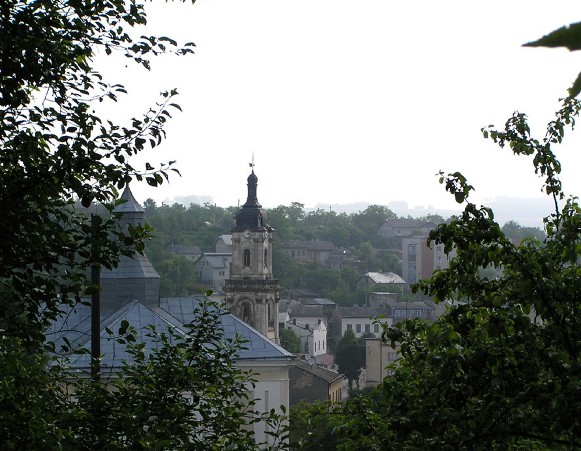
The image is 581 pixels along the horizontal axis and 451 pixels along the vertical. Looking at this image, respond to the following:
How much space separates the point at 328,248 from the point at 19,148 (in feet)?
424

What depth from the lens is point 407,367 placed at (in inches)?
264

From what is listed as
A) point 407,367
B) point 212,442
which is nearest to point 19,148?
point 212,442

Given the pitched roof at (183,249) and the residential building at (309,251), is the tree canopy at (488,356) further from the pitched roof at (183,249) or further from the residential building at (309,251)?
the residential building at (309,251)

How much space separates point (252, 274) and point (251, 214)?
104 inches

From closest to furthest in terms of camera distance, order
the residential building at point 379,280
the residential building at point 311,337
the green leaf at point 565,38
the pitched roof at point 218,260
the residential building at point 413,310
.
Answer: the green leaf at point 565,38 < the residential building at point 311,337 < the residential building at point 413,310 < the pitched roof at point 218,260 < the residential building at point 379,280

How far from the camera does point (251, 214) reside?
46719 mm

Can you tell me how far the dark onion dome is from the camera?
4662cm

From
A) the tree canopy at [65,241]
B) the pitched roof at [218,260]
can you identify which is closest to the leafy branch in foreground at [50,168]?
the tree canopy at [65,241]

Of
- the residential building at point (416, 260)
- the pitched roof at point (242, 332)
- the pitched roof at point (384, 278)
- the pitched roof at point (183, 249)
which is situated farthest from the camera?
the pitched roof at point (183, 249)

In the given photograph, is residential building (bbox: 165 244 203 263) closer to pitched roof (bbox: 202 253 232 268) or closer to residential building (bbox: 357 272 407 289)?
pitched roof (bbox: 202 253 232 268)

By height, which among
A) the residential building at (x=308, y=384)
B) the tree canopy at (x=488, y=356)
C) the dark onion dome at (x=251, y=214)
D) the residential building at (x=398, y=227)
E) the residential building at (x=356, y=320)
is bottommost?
the residential building at (x=308, y=384)

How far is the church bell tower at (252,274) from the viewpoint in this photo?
46156 mm

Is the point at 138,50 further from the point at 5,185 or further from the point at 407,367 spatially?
the point at 407,367

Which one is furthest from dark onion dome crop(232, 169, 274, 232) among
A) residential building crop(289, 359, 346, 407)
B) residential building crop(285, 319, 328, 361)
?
residential building crop(285, 319, 328, 361)
